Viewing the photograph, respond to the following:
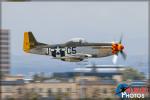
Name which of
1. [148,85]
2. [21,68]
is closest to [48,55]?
[21,68]

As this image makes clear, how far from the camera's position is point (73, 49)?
28.4 metres

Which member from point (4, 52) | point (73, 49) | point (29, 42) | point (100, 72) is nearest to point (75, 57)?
point (73, 49)

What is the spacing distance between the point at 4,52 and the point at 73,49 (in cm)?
631

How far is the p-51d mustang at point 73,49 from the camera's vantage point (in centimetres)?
2814

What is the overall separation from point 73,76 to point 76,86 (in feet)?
2.80

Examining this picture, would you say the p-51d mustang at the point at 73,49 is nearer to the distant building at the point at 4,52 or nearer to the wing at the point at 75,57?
the wing at the point at 75,57

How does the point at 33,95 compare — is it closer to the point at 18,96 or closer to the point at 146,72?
the point at 18,96

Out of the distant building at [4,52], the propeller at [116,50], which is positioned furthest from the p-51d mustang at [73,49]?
the distant building at [4,52]

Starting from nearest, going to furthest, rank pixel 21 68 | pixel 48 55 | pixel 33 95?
pixel 48 55
pixel 21 68
pixel 33 95

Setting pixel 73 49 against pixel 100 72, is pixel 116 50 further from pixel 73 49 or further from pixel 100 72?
pixel 100 72

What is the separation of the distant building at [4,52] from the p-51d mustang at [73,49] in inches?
122

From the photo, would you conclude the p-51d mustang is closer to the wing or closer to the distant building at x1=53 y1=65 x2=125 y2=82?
the wing

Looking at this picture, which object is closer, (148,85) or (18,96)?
(148,85)

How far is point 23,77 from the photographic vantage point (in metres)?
30.8
